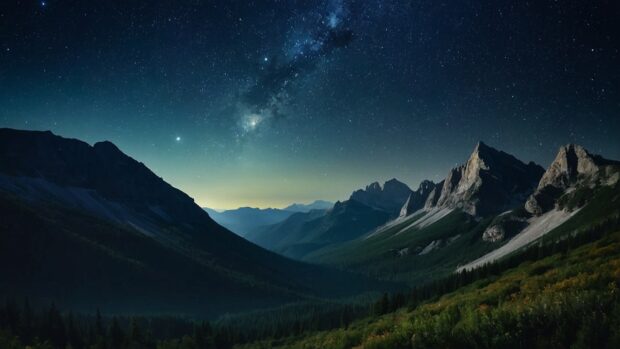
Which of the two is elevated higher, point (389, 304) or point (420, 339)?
point (420, 339)

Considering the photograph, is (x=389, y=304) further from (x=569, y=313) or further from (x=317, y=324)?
(x=317, y=324)

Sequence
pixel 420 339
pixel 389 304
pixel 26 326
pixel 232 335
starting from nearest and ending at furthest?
pixel 420 339, pixel 389 304, pixel 26 326, pixel 232 335

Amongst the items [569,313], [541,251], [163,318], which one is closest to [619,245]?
[569,313]

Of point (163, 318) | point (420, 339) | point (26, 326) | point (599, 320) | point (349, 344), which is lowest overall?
point (163, 318)

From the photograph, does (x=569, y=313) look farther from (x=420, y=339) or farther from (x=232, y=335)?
(x=232, y=335)

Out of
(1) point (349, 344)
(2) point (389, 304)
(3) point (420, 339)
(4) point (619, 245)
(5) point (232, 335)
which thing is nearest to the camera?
(3) point (420, 339)

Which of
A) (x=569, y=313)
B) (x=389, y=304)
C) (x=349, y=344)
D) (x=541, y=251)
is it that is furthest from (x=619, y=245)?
(x=541, y=251)

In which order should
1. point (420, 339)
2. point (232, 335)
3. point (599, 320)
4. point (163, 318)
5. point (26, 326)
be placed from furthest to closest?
point (163, 318) → point (232, 335) → point (26, 326) → point (420, 339) → point (599, 320)

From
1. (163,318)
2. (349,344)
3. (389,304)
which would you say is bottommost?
(163,318)

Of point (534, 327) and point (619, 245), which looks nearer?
point (534, 327)
